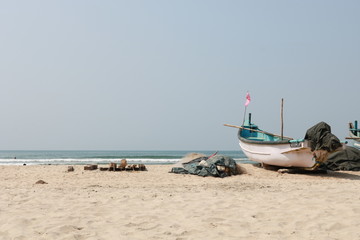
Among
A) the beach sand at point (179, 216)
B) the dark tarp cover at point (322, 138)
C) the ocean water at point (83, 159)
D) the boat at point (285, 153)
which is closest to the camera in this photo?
the beach sand at point (179, 216)

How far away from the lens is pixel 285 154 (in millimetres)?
16734

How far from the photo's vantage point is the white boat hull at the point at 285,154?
→ 625 inches

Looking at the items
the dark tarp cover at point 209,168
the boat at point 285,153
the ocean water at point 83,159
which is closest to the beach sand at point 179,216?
the dark tarp cover at point 209,168

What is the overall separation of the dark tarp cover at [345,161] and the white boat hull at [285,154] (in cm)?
351

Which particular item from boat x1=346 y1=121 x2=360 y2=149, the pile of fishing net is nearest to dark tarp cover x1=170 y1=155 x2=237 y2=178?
the pile of fishing net

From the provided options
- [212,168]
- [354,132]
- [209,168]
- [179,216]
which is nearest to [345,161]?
[212,168]

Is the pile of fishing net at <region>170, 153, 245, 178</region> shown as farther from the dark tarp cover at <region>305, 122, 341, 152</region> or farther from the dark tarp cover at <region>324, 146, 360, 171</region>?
the dark tarp cover at <region>324, 146, 360, 171</region>

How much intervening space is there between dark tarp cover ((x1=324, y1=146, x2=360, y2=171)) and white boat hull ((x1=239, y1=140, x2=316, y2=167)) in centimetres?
351

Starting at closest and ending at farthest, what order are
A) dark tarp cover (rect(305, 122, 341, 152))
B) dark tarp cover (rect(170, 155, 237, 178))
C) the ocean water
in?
dark tarp cover (rect(305, 122, 341, 152)) < dark tarp cover (rect(170, 155, 237, 178)) < the ocean water

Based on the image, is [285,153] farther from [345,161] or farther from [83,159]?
[83,159]

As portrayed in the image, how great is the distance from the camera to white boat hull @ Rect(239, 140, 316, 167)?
15.9 metres

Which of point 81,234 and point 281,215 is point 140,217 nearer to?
point 81,234

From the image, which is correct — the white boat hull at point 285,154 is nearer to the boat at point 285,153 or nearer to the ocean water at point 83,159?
the boat at point 285,153

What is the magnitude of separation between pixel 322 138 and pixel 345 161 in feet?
18.7
